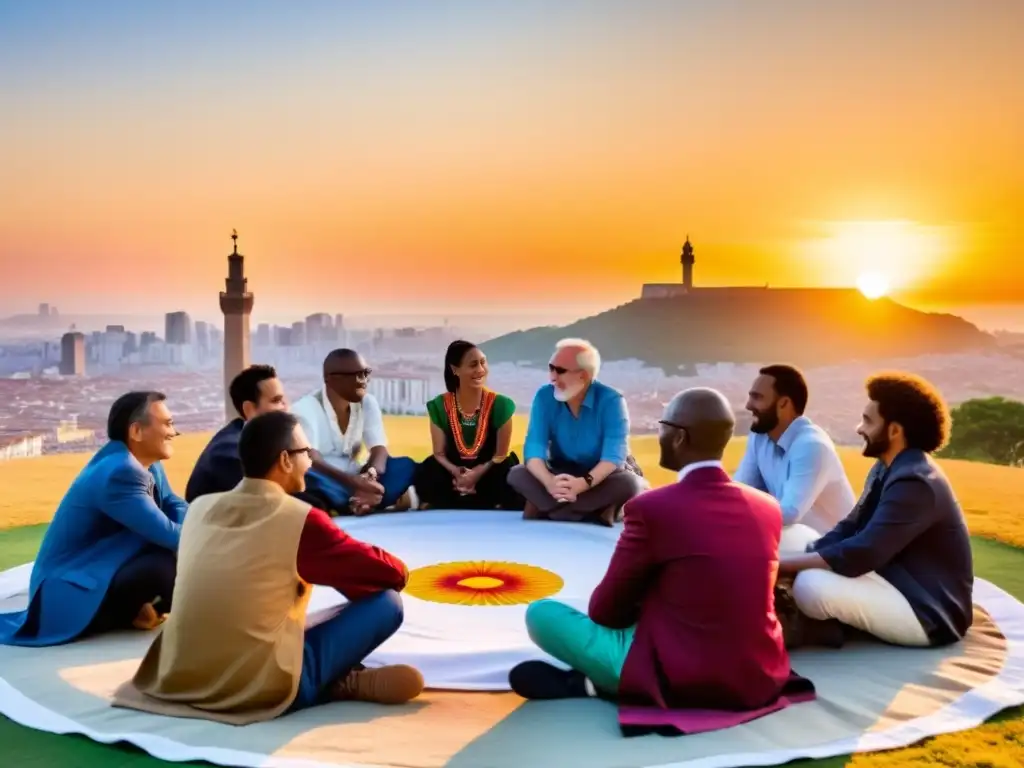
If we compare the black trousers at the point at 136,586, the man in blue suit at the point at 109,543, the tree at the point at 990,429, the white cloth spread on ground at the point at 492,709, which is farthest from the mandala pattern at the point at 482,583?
the tree at the point at 990,429

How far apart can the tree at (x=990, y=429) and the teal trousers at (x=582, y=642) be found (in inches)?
715

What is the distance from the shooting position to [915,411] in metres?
4.76

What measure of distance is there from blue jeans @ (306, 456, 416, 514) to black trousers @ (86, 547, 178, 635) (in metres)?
2.54

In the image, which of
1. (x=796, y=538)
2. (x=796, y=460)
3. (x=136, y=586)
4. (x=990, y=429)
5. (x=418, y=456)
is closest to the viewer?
(x=136, y=586)

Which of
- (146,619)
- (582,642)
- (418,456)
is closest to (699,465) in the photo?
(582,642)

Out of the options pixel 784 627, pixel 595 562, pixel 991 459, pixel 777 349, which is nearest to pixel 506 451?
pixel 595 562

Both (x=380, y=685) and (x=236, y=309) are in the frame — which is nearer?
(x=380, y=685)

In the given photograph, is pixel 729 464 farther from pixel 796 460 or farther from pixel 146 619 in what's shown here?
pixel 146 619

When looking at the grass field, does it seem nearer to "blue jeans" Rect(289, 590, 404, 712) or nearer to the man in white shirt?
"blue jeans" Rect(289, 590, 404, 712)

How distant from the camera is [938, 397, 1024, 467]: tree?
20.4m

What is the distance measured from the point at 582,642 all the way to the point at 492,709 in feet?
1.51

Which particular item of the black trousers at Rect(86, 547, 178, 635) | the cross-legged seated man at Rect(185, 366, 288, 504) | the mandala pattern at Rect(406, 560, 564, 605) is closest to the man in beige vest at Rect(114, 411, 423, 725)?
the black trousers at Rect(86, 547, 178, 635)

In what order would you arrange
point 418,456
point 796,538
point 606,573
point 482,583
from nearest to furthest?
point 606,573 < point 796,538 < point 482,583 < point 418,456

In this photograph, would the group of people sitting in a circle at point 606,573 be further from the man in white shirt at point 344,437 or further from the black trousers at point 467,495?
the man in white shirt at point 344,437
